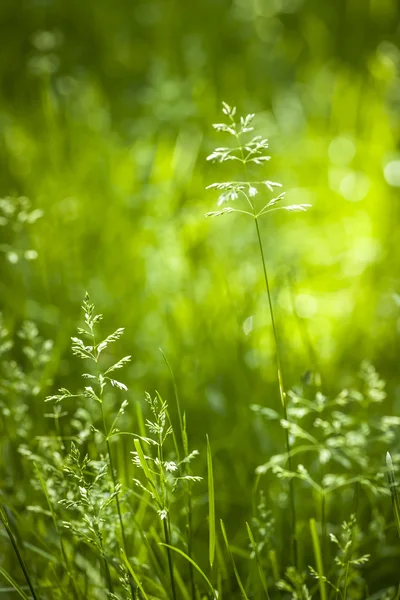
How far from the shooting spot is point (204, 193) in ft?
6.61

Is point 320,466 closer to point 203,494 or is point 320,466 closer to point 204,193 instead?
point 203,494

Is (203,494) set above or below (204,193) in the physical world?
below

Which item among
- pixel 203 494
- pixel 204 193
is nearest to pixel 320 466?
pixel 203 494

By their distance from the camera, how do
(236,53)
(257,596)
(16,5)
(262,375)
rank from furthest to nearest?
(16,5) < (236,53) < (262,375) < (257,596)

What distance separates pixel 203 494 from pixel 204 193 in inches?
41.9

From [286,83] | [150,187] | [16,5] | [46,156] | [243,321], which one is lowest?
[243,321]

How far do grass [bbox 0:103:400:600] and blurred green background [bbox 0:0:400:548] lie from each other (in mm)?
38

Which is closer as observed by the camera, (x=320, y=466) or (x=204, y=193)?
(x=320, y=466)

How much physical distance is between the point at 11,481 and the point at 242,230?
1.13 meters

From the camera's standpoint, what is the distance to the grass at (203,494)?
2.82 feet

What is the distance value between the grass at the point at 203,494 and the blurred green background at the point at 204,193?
0.04m

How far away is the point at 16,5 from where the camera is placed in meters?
3.41

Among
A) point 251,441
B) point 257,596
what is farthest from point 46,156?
point 257,596

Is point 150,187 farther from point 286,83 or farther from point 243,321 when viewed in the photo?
point 286,83
